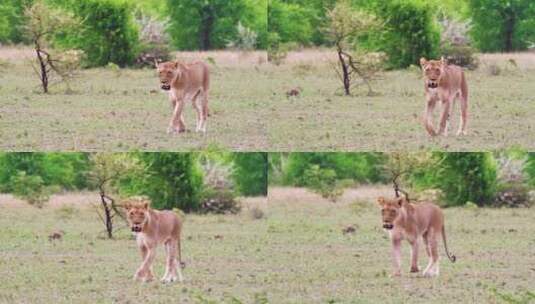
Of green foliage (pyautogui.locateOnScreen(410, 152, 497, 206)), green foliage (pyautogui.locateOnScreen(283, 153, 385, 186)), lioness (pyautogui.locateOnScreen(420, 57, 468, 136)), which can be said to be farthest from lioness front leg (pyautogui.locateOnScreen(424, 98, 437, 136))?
green foliage (pyautogui.locateOnScreen(283, 153, 385, 186))

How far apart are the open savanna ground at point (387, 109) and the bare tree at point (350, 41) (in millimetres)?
110

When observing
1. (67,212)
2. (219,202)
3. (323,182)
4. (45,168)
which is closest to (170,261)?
(219,202)

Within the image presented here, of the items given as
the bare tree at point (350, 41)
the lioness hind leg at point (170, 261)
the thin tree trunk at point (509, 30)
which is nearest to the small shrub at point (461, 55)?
the thin tree trunk at point (509, 30)

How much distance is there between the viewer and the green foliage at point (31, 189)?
20.9m

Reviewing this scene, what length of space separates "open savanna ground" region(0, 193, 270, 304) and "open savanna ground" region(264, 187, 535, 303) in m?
0.22

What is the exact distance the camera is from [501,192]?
20875mm

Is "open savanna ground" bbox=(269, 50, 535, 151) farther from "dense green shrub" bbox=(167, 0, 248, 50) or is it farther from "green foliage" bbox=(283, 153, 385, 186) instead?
"dense green shrub" bbox=(167, 0, 248, 50)

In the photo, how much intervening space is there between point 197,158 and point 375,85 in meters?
2.19

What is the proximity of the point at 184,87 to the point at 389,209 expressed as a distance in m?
2.41

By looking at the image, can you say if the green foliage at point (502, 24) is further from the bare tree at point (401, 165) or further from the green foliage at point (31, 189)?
the green foliage at point (31, 189)

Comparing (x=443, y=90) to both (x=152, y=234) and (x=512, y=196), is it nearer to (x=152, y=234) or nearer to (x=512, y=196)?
(x=512, y=196)

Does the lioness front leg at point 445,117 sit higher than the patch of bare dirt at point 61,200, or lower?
higher

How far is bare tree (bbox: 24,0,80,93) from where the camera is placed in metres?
21.7

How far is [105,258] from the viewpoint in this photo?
18.7m
